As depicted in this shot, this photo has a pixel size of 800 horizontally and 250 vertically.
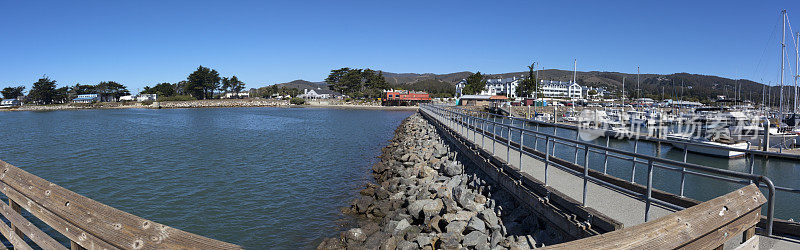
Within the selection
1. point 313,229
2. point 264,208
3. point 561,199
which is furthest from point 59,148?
point 561,199

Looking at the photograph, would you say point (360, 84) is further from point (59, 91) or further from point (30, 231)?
point (30, 231)

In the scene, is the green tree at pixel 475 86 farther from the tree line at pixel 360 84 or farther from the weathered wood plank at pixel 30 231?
the weathered wood plank at pixel 30 231

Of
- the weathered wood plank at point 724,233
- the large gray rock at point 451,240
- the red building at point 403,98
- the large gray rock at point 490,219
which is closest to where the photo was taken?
the weathered wood plank at point 724,233

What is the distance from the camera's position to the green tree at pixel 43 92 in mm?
141375

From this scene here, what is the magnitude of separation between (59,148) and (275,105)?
120m

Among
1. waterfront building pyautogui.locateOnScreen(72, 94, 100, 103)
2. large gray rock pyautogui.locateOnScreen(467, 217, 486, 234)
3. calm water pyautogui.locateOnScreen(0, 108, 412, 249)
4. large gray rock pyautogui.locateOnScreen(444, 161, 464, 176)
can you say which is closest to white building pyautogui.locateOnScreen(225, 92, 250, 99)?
waterfront building pyautogui.locateOnScreen(72, 94, 100, 103)

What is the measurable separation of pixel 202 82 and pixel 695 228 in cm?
17258

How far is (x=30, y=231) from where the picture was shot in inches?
139

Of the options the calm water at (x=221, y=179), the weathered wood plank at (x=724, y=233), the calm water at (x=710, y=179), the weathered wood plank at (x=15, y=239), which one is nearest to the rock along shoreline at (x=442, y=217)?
the calm water at (x=221, y=179)

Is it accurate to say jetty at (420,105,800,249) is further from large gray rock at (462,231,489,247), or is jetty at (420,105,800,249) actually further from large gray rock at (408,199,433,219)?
large gray rock at (408,199,433,219)

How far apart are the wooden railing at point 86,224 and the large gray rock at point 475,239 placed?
6.61 meters

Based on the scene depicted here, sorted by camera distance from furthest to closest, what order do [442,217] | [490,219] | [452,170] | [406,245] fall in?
[452,170], [442,217], [490,219], [406,245]

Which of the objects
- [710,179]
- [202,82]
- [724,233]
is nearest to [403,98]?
[202,82]

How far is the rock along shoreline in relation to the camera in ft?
26.7
